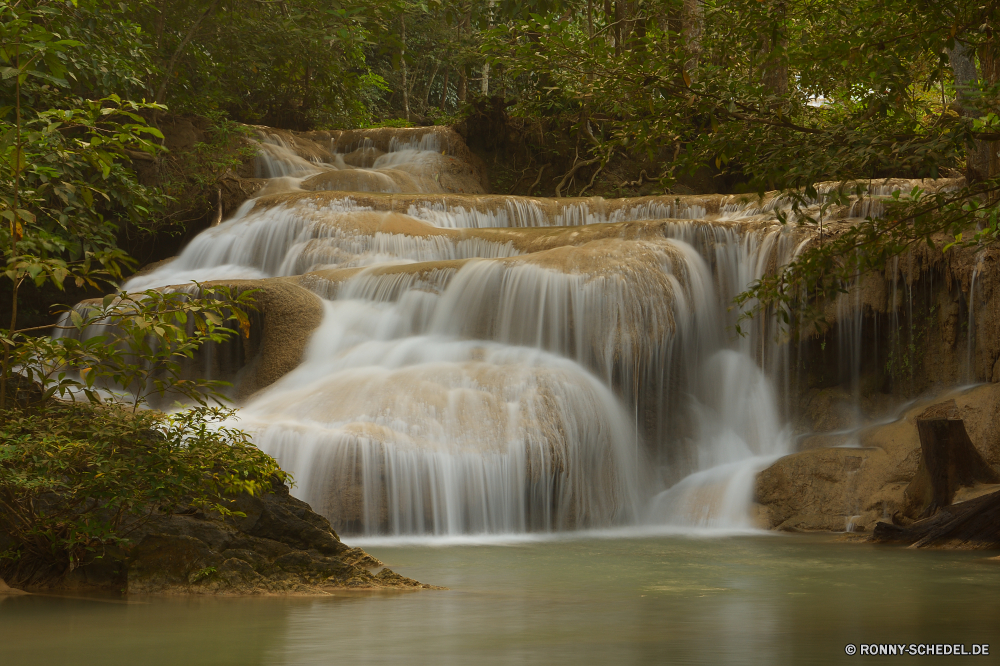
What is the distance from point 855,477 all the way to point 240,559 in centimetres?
718

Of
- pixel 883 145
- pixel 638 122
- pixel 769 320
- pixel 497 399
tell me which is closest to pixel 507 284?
pixel 497 399

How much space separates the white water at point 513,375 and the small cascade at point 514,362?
0.09ft

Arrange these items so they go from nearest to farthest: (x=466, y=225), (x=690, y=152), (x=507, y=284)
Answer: (x=690, y=152), (x=507, y=284), (x=466, y=225)

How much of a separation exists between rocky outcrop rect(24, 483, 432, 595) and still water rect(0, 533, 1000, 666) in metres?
0.21

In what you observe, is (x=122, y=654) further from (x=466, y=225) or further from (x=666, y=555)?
(x=466, y=225)

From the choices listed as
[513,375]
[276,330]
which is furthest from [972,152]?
[276,330]

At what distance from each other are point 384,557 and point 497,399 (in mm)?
3138

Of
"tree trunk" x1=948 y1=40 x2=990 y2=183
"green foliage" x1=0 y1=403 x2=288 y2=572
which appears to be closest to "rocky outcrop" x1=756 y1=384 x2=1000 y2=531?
"tree trunk" x1=948 y1=40 x2=990 y2=183

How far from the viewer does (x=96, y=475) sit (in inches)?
182

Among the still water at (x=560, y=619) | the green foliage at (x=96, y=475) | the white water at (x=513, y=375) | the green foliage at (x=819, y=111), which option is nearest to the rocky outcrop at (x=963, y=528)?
the still water at (x=560, y=619)

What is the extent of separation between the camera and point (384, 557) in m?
7.53

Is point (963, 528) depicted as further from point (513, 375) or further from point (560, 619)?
point (560, 619)

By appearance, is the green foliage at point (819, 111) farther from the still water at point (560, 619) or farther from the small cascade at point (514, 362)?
the still water at point (560, 619)

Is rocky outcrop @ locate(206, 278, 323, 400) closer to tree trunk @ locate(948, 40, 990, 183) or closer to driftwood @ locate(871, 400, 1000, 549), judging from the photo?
driftwood @ locate(871, 400, 1000, 549)
